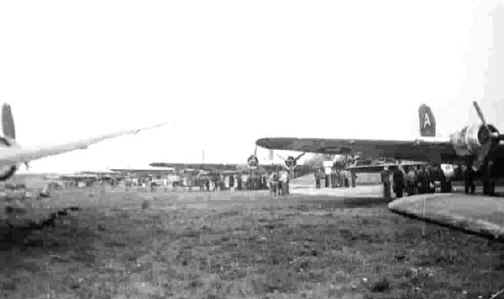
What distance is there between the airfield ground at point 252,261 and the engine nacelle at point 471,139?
587 cm

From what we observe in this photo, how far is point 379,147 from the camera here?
16766 millimetres

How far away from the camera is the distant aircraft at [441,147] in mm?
14234

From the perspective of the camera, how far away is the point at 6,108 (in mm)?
14172

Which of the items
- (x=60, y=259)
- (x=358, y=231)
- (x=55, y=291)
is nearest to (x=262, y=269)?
(x=55, y=291)

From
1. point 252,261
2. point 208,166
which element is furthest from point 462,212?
point 208,166

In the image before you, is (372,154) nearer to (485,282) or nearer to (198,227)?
(198,227)

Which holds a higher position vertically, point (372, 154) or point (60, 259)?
point (372, 154)

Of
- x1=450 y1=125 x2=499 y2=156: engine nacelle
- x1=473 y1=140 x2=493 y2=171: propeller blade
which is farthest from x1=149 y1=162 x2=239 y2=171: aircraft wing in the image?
x1=473 y1=140 x2=493 y2=171: propeller blade

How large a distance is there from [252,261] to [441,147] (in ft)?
38.1

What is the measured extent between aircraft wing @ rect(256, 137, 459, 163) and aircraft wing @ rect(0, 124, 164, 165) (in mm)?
8978

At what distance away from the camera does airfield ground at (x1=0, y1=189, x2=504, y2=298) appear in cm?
489

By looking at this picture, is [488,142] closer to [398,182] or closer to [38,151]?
[398,182]

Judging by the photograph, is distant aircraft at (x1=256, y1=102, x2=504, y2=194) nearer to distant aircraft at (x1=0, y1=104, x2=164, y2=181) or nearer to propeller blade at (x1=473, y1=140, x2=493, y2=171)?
propeller blade at (x1=473, y1=140, x2=493, y2=171)

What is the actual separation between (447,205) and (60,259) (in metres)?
6.84
